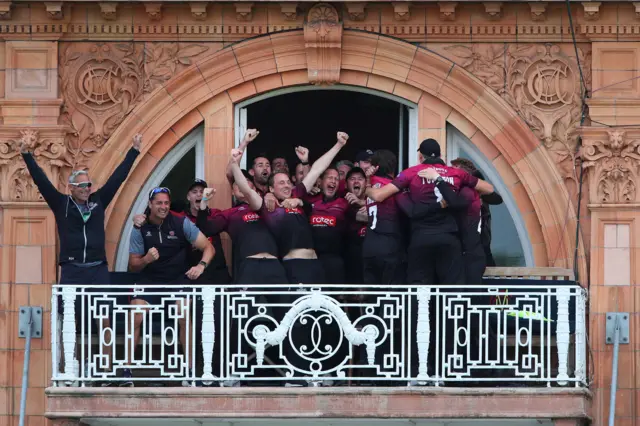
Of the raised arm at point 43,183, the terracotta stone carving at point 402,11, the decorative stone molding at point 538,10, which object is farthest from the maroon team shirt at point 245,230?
the decorative stone molding at point 538,10

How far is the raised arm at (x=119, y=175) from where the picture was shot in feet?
63.1

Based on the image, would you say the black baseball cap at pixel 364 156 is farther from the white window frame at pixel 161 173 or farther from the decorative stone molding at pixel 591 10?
the decorative stone molding at pixel 591 10

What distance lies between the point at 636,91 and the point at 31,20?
238 inches

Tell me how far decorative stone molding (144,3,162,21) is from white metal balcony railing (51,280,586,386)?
2819 millimetres

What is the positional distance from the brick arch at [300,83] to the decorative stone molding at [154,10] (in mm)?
617

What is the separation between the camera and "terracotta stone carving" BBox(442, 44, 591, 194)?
20016mm

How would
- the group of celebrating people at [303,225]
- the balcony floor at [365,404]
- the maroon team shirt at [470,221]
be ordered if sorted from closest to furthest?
the balcony floor at [365,404]
the group of celebrating people at [303,225]
the maroon team shirt at [470,221]

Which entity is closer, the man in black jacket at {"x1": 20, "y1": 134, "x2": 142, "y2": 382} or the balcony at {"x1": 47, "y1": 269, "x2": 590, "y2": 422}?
the balcony at {"x1": 47, "y1": 269, "x2": 590, "y2": 422}

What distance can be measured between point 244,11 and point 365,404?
14.1ft

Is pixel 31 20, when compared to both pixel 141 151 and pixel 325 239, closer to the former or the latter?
pixel 141 151

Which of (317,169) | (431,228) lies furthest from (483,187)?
(317,169)

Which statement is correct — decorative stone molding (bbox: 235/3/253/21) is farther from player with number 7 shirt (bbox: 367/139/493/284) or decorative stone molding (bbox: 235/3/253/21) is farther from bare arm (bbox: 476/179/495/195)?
bare arm (bbox: 476/179/495/195)

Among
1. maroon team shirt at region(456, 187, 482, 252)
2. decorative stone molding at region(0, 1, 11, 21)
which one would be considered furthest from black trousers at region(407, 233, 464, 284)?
decorative stone molding at region(0, 1, 11, 21)

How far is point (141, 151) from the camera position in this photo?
2031 cm
